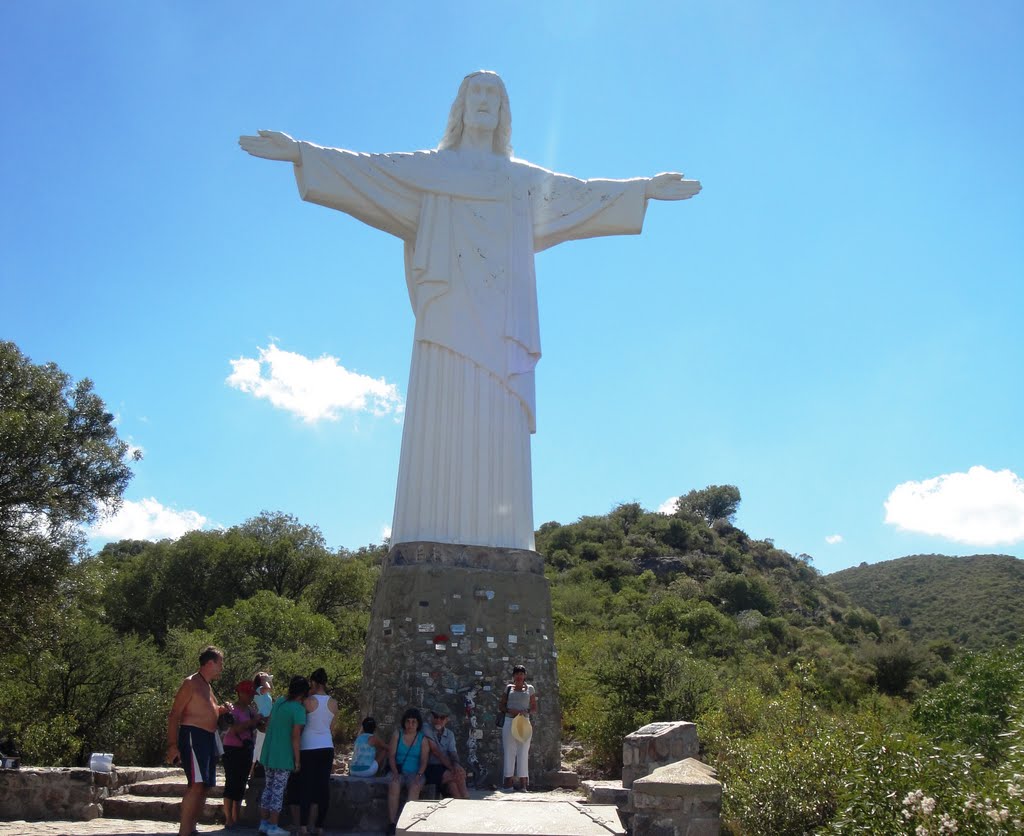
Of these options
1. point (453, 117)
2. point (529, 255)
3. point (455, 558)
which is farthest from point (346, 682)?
point (453, 117)

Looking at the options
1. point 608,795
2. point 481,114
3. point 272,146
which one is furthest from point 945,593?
point 272,146

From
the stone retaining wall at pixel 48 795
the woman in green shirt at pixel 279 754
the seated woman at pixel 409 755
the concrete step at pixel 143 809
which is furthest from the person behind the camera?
the concrete step at pixel 143 809

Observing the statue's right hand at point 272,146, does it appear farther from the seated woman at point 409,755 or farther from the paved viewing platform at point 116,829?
the paved viewing platform at point 116,829

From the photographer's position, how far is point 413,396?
11.3 meters

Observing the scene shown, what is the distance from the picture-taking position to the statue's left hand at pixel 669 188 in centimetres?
1273

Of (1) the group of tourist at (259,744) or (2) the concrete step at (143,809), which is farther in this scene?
(2) the concrete step at (143,809)

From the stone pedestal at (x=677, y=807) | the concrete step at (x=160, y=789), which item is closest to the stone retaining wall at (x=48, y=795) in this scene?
the concrete step at (x=160, y=789)

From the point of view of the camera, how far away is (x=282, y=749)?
6762mm

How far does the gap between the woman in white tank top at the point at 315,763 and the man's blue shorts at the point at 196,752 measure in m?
0.76

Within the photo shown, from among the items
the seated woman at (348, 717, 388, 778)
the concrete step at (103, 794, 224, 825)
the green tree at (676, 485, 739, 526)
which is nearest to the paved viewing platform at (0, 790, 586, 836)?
the concrete step at (103, 794, 224, 825)

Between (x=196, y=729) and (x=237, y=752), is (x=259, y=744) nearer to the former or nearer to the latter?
(x=237, y=752)

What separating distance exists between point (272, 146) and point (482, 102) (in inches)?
119

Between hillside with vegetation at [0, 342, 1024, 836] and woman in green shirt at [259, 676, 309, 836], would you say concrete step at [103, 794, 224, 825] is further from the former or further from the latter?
hillside with vegetation at [0, 342, 1024, 836]

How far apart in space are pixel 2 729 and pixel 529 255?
34.0 feet
